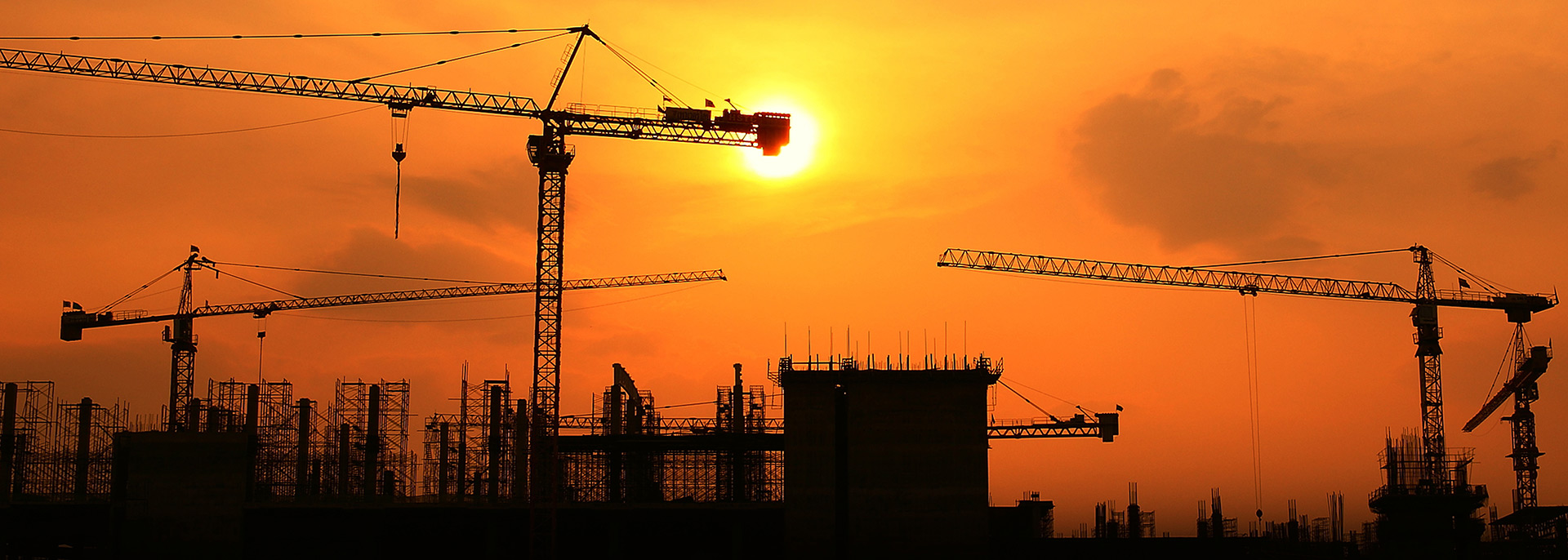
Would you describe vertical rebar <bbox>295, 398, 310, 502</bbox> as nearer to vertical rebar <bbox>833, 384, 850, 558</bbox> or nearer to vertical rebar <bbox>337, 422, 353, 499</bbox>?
vertical rebar <bbox>337, 422, 353, 499</bbox>

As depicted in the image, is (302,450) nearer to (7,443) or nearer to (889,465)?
(7,443)

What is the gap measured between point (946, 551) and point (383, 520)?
3877 centimetres

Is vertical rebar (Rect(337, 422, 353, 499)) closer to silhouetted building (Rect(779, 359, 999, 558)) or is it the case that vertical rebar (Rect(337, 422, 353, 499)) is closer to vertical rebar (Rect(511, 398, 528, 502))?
vertical rebar (Rect(511, 398, 528, 502))

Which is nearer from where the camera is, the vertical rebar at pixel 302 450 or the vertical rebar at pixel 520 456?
the vertical rebar at pixel 520 456

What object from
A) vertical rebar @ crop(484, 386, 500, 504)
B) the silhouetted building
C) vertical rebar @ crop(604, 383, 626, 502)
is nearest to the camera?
the silhouetted building

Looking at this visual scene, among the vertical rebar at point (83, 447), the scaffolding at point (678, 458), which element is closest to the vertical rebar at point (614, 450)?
the scaffolding at point (678, 458)

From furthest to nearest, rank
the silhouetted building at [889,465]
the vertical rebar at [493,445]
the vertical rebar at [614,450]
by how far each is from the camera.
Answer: the vertical rebar at [493,445] < the vertical rebar at [614,450] < the silhouetted building at [889,465]

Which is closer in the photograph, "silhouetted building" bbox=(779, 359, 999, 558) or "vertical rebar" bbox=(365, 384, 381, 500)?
"silhouetted building" bbox=(779, 359, 999, 558)

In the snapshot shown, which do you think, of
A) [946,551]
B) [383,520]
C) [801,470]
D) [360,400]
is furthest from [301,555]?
[946,551]

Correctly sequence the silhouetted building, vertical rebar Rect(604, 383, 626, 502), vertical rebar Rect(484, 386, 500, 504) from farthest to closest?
vertical rebar Rect(484, 386, 500, 504)
vertical rebar Rect(604, 383, 626, 502)
the silhouetted building

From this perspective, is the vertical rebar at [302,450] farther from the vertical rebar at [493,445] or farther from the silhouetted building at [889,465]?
the silhouetted building at [889,465]

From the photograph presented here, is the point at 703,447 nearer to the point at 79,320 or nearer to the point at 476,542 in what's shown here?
the point at 476,542

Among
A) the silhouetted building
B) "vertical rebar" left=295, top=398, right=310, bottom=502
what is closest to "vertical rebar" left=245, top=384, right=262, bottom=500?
"vertical rebar" left=295, top=398, right=310, bottom=502

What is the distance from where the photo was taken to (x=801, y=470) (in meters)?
98.4
